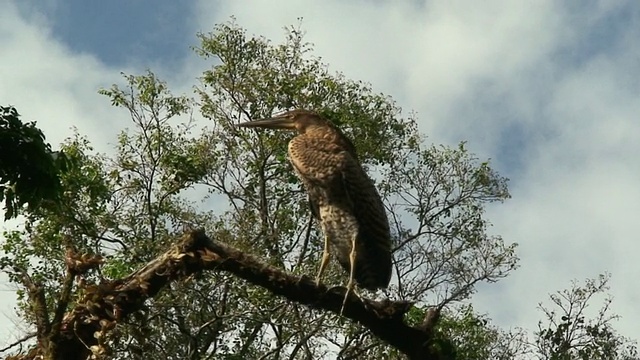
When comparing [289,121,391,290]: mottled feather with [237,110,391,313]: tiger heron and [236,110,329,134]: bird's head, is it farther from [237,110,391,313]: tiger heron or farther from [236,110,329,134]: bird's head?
[236,110,329,134]: bird's head

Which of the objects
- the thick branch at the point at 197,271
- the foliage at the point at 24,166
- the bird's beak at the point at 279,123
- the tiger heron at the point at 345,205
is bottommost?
the thick branch at the point at 197,271

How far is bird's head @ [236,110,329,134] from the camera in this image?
15.5ft

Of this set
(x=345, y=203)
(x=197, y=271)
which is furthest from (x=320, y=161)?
(x=197, y=271)

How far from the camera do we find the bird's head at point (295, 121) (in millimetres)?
4715

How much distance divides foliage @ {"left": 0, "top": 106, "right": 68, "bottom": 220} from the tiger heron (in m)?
1.00

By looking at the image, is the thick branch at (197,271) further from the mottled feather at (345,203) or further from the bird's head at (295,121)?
the bird's head at (295,121)

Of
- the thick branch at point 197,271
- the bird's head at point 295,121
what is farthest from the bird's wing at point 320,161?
the thick branch at point 197,271

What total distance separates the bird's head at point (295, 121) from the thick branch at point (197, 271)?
1.39m

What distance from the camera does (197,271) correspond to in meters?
3.37

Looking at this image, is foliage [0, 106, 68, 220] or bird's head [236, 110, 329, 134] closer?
foliage [0, 106, 68, 220]

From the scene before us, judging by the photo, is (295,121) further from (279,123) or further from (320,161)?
(320,161)

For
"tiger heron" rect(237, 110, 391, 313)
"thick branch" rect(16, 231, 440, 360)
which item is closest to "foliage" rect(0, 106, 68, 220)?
"thick branch" rect(16, 231, 440, 360)

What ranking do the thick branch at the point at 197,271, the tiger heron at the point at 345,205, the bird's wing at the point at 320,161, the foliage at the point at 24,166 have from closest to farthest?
the thick branch at the point at 197,271, the foliage at the point at 24,166, the tiger heron at the point at 345,205, the bird's wing at the point at 320,161

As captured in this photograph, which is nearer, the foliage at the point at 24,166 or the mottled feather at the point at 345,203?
the foliage at the point at 24,166
